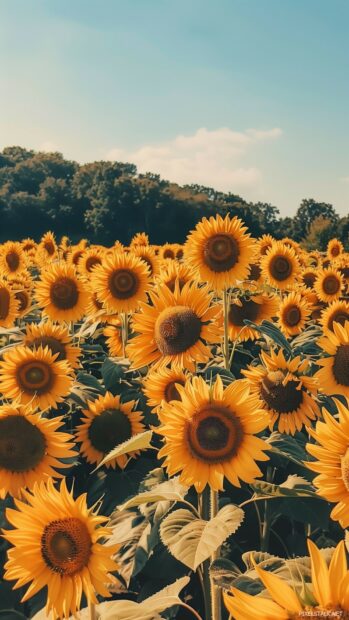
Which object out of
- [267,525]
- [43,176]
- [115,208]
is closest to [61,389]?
[267,525]

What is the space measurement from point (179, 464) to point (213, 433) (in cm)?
22

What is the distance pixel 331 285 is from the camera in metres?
8.82

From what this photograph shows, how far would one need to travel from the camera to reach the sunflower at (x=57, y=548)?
6.86 feet

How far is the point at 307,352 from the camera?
210 inches

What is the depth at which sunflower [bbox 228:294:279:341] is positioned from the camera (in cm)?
596

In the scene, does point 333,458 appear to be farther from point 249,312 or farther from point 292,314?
point 292,314

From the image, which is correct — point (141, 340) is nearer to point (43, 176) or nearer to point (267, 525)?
point (267, 525)

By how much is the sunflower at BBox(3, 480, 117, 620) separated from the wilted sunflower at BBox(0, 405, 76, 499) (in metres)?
1.04

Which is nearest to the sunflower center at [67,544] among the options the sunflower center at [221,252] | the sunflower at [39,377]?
the sunflower at [39,377]

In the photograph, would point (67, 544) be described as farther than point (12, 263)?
No

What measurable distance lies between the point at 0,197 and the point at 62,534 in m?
53.2

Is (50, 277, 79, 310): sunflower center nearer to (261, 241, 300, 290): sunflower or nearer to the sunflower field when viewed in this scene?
the sunflower field

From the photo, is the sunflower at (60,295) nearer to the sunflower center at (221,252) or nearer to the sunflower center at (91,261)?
the sunflower center at (221,252)

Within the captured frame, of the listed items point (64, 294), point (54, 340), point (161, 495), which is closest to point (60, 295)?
point (64, 294)
